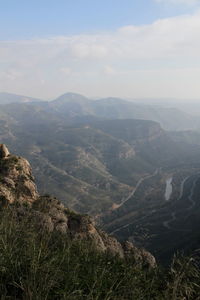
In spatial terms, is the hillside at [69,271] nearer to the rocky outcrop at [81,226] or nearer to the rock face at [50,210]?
the rock face at [50,210]

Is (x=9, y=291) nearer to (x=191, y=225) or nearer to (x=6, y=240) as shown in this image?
(x=6, y=240)

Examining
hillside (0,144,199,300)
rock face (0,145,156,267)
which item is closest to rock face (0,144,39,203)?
rock face (0,145,156,267)

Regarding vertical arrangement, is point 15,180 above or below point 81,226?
above

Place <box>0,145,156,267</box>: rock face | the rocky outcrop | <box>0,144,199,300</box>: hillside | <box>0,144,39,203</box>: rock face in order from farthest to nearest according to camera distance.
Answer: <box>0,144,39,203</box>: rock face, the rocky outcrop, <box>0,145,156,267</box>: rock face, <box>0,144,199,300</box>: hillside

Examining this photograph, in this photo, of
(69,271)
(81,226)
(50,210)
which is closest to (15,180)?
(50,210)

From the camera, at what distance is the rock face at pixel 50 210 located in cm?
4428

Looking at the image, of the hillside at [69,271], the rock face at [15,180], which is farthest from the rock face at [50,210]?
the hillside at [69,271]

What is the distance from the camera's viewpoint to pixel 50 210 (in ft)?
157

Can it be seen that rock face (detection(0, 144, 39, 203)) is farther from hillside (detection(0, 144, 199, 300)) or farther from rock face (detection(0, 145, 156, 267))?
hillside (detection(0, 144, 199, 300))

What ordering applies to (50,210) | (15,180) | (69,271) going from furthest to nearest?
(15,180)
(50,210)
(69,271)

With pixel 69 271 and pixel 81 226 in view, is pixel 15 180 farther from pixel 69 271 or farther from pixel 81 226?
pixel 69 271

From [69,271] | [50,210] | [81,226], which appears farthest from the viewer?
[81,226]

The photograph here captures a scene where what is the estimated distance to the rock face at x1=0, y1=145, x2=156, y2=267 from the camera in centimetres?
4428

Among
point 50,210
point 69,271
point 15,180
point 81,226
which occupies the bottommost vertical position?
point 81,226
